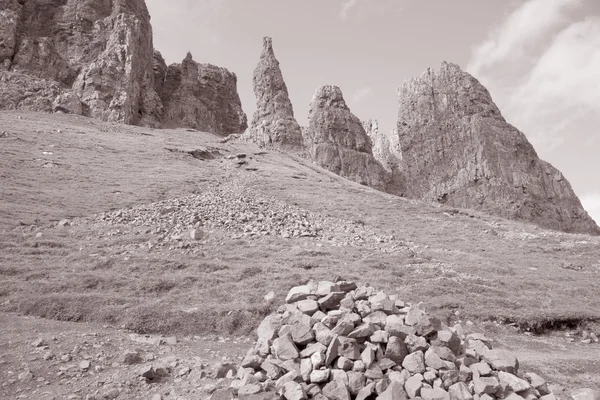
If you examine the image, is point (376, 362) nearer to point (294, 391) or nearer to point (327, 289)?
point (294, 391)

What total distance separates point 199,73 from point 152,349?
149m

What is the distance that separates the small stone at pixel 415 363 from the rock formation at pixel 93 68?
4027 inches

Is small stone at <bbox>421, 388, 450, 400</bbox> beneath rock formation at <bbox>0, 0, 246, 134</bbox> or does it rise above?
beneath

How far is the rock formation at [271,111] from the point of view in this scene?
320 ft

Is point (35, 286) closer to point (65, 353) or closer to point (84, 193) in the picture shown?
point (65, 353)

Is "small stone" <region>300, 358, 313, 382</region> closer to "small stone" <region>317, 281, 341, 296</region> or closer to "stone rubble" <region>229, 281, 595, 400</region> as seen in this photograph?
"stone rubble" <region>229, 281, 595, 400</region>

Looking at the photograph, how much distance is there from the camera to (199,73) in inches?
5728

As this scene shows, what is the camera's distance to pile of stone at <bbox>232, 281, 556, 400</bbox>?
289 inches

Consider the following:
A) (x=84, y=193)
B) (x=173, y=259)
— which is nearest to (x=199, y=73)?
(x=84, y=193)

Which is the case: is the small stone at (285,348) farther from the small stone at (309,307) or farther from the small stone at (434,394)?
the small stone at (434,394)

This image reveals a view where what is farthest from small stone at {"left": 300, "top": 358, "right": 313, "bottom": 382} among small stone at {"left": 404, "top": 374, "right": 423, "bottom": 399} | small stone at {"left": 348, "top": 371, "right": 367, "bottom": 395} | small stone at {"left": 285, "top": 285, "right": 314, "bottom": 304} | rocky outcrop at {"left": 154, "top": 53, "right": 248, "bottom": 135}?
rocky outcrop at {"left": 154, "top": 53, "right": 248, "bottom": 135}

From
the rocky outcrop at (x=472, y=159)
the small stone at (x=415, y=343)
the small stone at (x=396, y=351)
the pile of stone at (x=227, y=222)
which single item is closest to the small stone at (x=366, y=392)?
the small stone at (x=396, y=351)

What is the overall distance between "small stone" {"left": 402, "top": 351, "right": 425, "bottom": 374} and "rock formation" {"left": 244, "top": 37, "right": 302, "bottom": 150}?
8968 cm

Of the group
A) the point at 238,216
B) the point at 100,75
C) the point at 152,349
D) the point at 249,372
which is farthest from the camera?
the point at 100,75
